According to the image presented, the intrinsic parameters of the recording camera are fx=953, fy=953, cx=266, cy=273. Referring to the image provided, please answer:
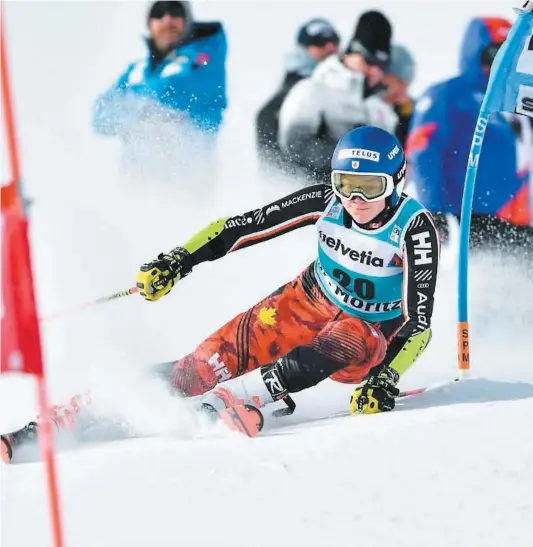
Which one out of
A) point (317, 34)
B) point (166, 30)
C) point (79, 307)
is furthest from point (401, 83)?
point (79, 307)

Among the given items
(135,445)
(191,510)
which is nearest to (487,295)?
(135,445)

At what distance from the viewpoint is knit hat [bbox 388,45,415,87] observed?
462cm

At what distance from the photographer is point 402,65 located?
4641 millimetres

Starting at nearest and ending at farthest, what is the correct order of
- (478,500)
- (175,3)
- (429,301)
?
(478,500), (429,301), (175,3)

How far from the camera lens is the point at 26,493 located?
126 inches

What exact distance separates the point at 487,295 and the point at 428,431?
1493mm

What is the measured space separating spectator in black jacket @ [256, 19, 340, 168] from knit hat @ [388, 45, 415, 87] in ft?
0.92

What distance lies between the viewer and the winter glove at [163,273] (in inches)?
156

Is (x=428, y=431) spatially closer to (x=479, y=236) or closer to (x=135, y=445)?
(x=135, y=445)

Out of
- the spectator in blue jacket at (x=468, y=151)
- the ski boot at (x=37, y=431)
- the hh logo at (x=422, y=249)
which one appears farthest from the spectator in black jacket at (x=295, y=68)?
the ski boot at (x=37, y=431)

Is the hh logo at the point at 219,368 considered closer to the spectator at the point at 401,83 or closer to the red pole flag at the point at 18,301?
the spectator at the point at 401,83

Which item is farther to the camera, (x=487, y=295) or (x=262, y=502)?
(x=487, y=295)

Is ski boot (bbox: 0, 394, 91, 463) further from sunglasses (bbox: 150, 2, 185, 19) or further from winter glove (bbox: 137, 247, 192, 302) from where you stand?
sunglasses (bbox: 150, 2, 185, 19)

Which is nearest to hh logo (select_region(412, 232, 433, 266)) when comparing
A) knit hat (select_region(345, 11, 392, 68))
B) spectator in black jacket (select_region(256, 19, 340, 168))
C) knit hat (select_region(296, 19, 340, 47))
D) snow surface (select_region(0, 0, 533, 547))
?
snow surface (select_region(0, 0, 533, 547))
